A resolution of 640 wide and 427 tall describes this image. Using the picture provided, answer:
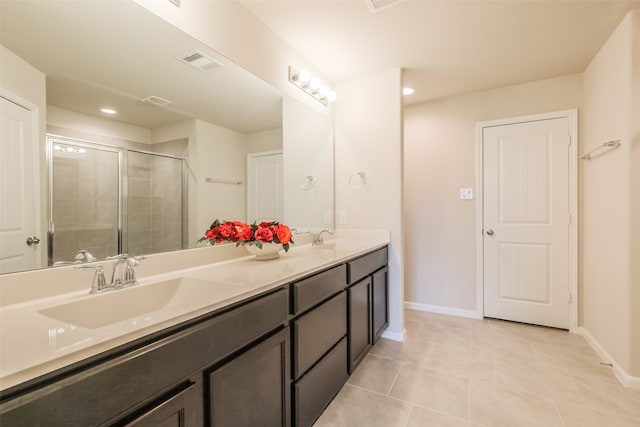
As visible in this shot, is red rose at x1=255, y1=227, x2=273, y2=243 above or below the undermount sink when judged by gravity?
above

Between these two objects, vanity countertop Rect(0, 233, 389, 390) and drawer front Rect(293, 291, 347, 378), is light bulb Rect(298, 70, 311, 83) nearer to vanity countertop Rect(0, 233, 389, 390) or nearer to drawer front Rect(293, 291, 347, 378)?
vanity countertop Rect(0, 233, 389, 390)

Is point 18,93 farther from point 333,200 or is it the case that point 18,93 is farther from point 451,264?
point 451,264

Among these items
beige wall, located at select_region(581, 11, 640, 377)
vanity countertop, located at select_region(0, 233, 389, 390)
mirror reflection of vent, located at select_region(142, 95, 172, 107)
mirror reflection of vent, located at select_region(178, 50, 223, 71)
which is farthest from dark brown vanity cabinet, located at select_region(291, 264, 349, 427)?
beige wall, located at select_region(581, 11, 640, 377)

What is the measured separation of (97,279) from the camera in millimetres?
986

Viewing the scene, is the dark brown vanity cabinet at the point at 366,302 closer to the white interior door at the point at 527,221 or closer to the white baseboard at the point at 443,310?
the white baseboard at the point at 443,310

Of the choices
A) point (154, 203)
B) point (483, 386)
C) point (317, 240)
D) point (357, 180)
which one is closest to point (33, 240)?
point (154, 203)

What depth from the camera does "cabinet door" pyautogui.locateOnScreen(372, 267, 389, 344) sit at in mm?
2168

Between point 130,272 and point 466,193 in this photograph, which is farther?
point 466,193

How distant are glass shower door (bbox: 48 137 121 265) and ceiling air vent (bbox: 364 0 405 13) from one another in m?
1.58

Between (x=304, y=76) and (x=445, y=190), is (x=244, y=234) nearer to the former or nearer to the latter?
(x=304, y=76)

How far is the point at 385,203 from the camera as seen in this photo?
2.46m

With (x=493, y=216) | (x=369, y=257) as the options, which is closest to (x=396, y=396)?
(x=369, y=257)

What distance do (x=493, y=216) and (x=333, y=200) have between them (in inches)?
64.8

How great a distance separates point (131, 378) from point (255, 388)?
0.49 m
